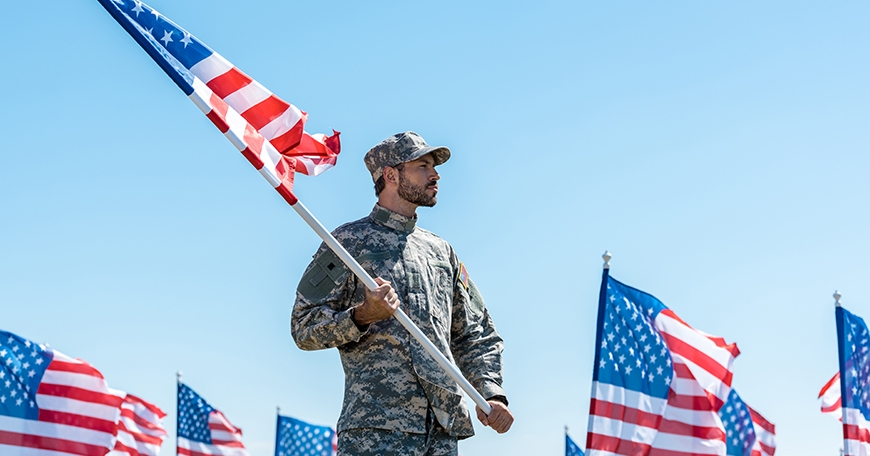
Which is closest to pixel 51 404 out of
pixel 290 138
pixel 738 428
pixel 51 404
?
pixel 51 404

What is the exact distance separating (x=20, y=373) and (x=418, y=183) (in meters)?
12.0

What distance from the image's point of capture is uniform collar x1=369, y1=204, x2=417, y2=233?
6.47 meters

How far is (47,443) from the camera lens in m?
16.1

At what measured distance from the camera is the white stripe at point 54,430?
1612cm

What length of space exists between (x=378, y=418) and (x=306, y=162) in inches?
64.8

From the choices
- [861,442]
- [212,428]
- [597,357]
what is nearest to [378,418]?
[597,357]

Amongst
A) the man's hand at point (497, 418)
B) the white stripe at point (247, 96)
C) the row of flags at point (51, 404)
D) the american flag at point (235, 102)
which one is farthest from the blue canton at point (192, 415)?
the man's hand at point (497, 418)

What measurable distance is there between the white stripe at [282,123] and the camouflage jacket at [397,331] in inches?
26.7

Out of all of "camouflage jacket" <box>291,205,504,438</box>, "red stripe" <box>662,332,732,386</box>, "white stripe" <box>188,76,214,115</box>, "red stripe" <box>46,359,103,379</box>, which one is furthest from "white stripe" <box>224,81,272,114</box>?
"red stripe" <box>46,359,103,379</box>

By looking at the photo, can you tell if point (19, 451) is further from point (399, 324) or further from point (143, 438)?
point (399, 324)

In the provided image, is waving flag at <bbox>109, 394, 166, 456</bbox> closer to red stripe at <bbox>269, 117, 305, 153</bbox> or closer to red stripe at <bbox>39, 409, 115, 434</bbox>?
red stripe at <bbox>39, 409, 115, 434</bbox>

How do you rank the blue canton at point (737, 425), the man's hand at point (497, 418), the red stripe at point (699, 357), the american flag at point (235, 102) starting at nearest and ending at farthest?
1. the american flag at point (235, 102)
2. the man's hand at point (497, 418)
3. the red stripe at point (699, 357)
4. the blue canton at point (737, 425)

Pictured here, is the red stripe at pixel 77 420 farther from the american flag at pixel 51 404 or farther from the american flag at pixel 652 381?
the american flag at pixel 652 381

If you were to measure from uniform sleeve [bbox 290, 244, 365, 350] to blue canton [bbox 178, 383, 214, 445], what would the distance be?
67.4 ft
